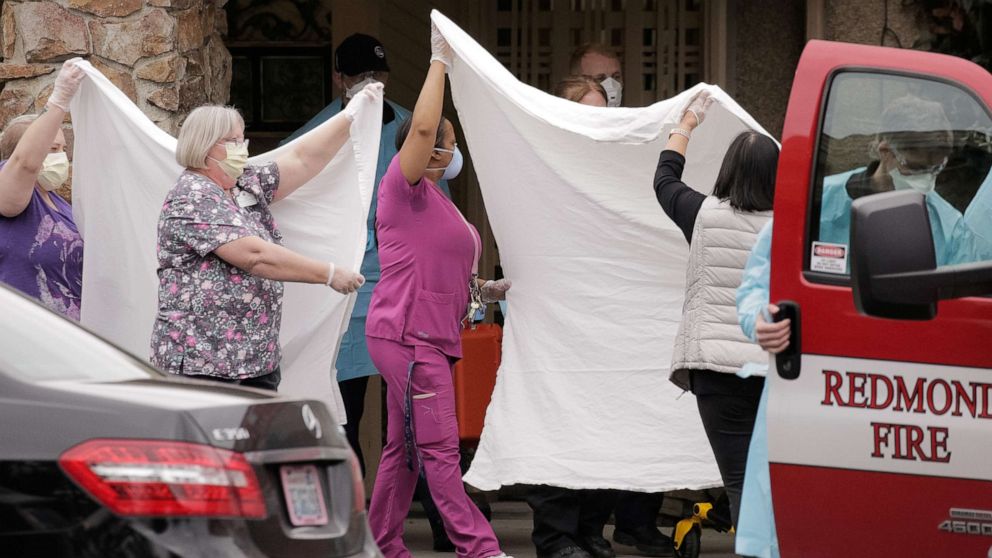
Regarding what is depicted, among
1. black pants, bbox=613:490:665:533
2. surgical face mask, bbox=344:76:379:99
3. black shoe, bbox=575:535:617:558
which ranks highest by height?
surgical face mask, bbox=344:76:379:99

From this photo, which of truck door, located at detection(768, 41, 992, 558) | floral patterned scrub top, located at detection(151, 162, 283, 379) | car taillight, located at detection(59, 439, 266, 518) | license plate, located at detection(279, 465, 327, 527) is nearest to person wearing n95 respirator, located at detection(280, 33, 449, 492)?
floral patterned scrub top, located at detection(151, 162, 283, 379)

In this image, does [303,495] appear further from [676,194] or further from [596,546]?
A: [596,546]

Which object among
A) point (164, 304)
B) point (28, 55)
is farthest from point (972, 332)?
point (28, 55)

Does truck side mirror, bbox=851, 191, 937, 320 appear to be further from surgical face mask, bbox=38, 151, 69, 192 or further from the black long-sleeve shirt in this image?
surgical face mask, bbox=38, 151, 69, 192

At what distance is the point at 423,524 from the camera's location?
27.9ft

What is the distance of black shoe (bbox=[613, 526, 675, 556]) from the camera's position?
298 inches

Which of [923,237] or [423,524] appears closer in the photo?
[923,237]

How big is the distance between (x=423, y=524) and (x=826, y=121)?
183 inches

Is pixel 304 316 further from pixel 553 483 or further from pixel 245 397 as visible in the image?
pixel 245 397

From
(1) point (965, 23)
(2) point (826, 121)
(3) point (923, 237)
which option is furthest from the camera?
(1) point (965, 23)

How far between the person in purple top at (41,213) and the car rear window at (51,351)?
6.92 feet

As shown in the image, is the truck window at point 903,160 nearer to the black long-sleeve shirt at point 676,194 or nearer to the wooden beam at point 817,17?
the black long-sleeve shirt at point 676,194

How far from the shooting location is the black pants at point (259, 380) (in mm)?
5574

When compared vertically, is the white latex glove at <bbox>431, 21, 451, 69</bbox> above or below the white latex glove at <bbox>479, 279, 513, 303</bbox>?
above
